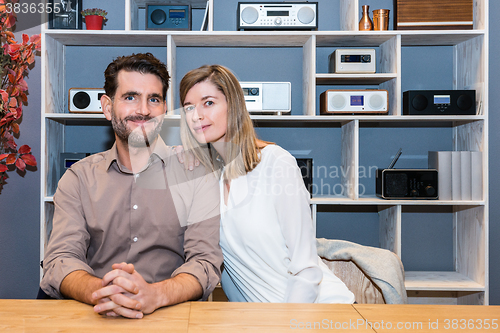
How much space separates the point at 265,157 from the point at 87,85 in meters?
1.75

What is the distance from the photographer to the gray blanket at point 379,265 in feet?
4.48

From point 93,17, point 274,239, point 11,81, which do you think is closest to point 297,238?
point 274,239

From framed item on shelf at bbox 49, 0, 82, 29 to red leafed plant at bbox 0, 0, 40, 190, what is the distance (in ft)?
0.49

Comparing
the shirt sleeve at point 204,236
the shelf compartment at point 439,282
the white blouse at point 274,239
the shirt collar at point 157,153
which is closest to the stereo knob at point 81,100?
the shirt collar at point 157,153

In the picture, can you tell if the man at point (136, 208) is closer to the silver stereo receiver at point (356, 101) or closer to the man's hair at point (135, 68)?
the man's hair at point (135, 68)

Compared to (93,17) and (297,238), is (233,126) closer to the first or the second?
(297,238)

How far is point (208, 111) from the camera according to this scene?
4.53 ft

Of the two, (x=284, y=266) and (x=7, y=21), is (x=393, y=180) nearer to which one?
(x=284, y=266)

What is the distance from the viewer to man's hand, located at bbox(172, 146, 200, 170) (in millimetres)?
1383

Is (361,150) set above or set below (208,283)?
above

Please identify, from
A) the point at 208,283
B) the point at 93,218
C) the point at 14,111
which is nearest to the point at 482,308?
the point at 208,283

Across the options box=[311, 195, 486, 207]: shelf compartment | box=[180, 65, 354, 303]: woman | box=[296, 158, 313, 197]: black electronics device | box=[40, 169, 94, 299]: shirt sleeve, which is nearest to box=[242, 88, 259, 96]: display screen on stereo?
box=[296, 158, 313, 197]: black electronics device

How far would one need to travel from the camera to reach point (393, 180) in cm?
226

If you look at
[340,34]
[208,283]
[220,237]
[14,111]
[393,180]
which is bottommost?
[208,283]
